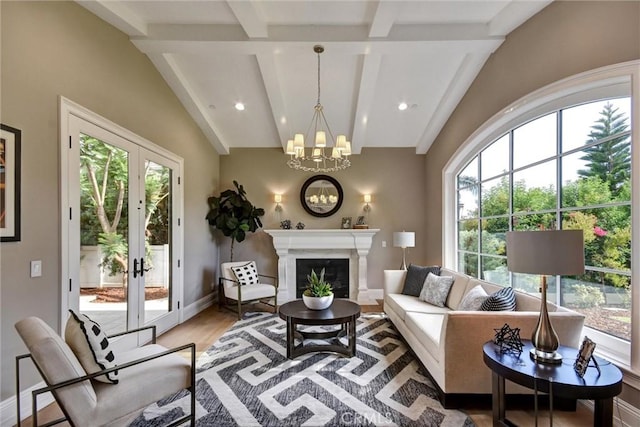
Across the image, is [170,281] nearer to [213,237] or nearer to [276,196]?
[213,237]

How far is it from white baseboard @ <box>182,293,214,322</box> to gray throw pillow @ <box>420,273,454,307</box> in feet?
11.4

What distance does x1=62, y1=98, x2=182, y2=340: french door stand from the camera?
2775 millimetres

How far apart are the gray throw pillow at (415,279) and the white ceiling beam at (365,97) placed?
97.0 inches

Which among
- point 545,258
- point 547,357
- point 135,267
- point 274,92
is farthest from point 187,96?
point 547,357

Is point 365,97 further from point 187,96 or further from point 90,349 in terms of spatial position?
point 90,349

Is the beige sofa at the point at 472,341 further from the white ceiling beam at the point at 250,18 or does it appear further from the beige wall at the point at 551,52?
the white ceiling beam at the point at 250,18

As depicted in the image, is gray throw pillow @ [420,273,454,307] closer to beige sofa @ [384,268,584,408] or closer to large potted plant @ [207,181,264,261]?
beige sofa @ [384,268,584,408]

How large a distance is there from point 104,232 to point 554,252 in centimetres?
382

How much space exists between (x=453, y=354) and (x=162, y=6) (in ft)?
13.8

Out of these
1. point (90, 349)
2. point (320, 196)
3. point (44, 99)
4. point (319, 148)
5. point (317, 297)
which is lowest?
point (317, 297)

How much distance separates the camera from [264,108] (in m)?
4.95

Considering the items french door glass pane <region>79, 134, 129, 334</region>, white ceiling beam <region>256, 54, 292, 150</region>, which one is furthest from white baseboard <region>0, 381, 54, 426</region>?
white ceiling beam <region>256, 54, 292, 150</region>

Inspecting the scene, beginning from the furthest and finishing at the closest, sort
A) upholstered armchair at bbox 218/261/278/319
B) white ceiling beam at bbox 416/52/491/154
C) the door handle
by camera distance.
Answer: upholstered armchair at bbox 218/261/278/319 < white ceiling beam at bbox 416/52/491/154 < the door handle

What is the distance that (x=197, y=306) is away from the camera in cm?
506
